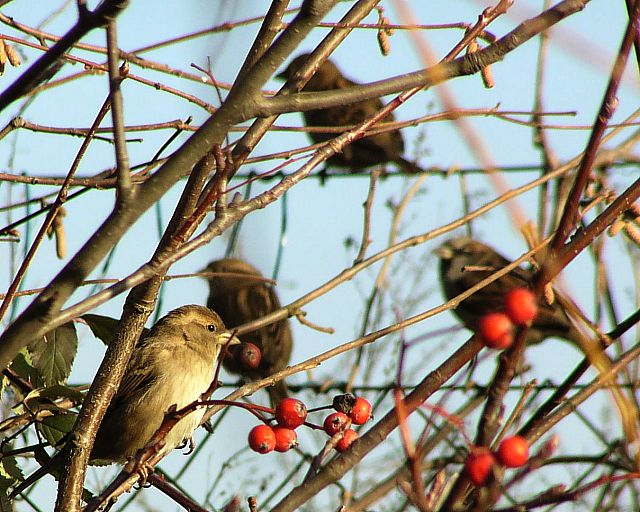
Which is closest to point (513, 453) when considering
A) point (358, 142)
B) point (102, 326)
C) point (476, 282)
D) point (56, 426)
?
point (56, 426)

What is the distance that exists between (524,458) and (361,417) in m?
0.78

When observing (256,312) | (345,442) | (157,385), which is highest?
(256,312)

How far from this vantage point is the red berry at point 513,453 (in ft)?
4.08

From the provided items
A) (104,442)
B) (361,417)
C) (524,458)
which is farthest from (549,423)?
(104,442)

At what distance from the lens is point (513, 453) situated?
1.25 m

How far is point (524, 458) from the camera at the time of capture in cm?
125

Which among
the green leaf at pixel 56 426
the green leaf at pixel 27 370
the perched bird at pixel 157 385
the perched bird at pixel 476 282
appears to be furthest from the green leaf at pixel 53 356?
the perched bird at pixel 476 282

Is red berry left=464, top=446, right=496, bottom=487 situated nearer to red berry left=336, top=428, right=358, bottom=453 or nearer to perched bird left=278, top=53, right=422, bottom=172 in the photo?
red berry left=336, top=428, right=358, bottom=453

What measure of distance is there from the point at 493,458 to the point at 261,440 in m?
0.83

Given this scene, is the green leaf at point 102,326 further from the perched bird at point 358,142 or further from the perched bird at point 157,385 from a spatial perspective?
the perched bird at point 358,142

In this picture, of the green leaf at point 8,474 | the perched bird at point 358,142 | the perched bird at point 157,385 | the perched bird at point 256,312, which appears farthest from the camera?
the perched bird at point 358,142

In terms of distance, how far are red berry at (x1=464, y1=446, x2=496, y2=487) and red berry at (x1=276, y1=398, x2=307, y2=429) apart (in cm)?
79

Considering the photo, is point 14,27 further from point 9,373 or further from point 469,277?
point 469,277

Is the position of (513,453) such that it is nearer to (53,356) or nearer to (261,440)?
(261,440)
